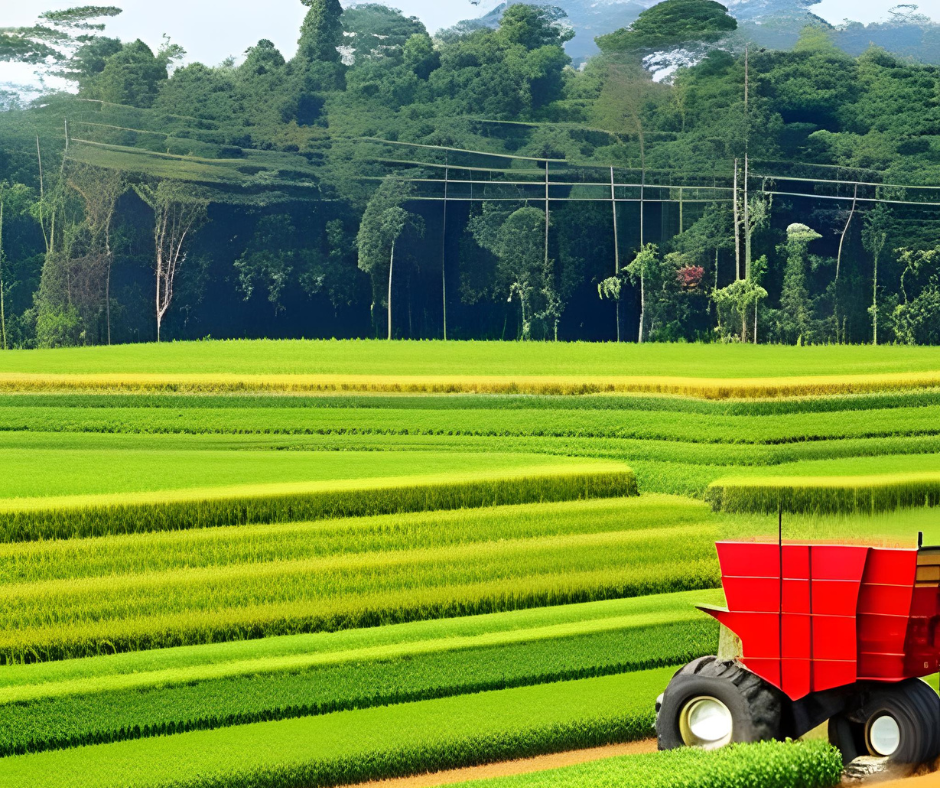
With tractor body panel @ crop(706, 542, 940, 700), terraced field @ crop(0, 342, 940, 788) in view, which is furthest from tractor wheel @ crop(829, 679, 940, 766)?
terraced field @ crop(0, 342, 940, 788)

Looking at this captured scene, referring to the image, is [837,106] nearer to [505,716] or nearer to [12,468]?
[12,468]

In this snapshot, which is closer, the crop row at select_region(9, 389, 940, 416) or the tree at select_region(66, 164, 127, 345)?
the crop row at select_region(9, 389, 940, 416)

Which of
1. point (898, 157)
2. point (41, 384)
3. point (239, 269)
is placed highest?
point (898, 157)

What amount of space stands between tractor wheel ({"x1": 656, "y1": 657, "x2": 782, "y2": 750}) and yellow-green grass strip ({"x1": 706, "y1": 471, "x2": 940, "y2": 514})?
8.15m

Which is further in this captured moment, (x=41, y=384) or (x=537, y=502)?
(x=41, y=384)

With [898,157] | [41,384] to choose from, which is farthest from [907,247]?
[41,384]

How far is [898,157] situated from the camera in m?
36.5

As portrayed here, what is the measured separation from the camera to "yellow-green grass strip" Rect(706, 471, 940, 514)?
1598 cm

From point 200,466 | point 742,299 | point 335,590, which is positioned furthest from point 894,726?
point 742,299

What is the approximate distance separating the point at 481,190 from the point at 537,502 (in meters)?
22.7

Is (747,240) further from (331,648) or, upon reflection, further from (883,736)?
(883,736)

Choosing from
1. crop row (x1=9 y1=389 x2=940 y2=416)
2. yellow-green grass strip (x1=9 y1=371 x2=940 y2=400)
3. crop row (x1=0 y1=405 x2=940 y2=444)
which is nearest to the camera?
crop row (x1=0 y1=405 x2=940 y2=444)

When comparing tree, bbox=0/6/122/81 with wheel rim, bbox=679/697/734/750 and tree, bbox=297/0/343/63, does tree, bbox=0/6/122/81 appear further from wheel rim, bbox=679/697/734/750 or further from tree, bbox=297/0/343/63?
wheel rim, bbox=679/697/734/750

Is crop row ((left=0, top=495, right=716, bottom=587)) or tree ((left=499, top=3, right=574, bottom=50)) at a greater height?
tree ((left=499, top=3, right=574, bottom=50))
